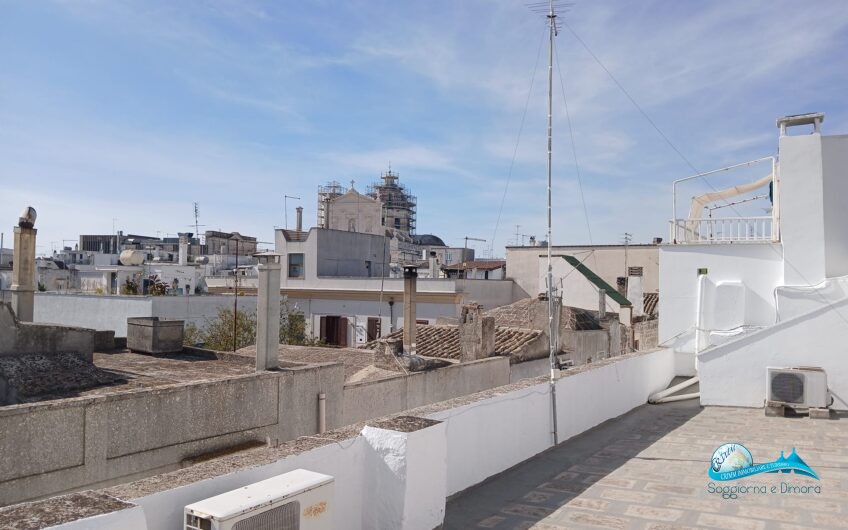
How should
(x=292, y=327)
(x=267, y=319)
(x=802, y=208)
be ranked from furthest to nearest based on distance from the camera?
(x=292, y=327), (x=802, y=208), (x=267, y=319)

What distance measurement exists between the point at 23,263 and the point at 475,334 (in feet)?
32.9

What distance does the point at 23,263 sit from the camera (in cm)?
1145

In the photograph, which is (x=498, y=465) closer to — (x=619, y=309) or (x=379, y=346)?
(x=379, y=346)

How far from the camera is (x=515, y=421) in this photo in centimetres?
630

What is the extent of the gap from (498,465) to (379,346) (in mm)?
9012

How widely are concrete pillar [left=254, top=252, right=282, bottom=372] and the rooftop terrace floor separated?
196 inches

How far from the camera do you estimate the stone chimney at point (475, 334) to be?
53.8 feet

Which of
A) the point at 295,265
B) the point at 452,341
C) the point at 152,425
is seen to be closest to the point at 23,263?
the point at 152,425

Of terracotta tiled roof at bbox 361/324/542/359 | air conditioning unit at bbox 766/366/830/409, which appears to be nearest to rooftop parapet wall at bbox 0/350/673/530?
air conditioning unit at bbox 766/366/830/409

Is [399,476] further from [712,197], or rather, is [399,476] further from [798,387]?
[712,197]

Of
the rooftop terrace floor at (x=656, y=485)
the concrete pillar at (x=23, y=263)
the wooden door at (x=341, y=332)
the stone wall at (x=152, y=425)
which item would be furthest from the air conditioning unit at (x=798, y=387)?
the wooden door at (x=341, y=332)

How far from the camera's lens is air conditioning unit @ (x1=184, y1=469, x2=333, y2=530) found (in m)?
2.93

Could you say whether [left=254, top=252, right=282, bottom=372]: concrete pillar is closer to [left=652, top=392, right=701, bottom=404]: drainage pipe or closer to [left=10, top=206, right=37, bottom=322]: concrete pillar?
[left=10, top=206, right=37, bottom=322]: concrete pillar

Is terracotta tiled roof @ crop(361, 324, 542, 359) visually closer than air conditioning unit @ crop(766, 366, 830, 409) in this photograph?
No
